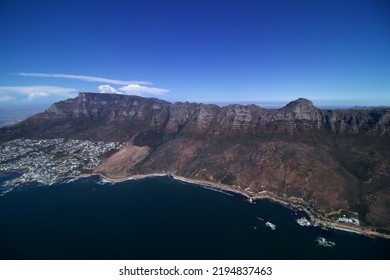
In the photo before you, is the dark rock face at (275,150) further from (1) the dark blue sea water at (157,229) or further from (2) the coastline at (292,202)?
(1) the dark blue sea water at (157,229)

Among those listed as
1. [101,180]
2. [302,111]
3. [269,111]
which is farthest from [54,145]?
[302,111]

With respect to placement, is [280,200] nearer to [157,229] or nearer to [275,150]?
[275,150]

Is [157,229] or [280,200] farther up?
[280,200]

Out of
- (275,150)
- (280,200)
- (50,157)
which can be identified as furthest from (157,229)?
(50,157)

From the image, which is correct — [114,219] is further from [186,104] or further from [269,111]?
[186,104]

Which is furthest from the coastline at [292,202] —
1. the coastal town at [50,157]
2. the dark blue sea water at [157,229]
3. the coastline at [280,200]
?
the coastal town at [50,157]
